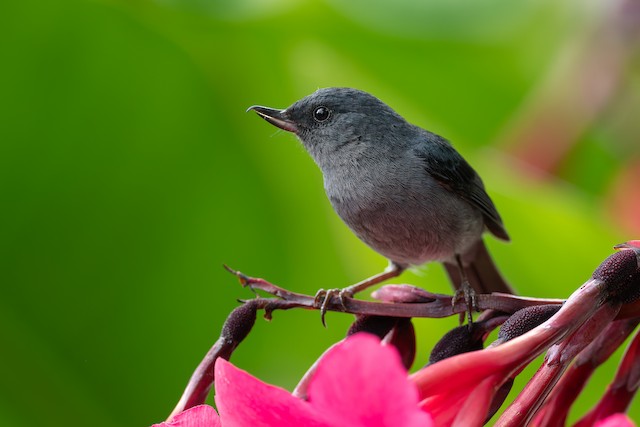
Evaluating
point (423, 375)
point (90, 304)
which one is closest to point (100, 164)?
point (90, 304)

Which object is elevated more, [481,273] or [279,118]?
[279,118]

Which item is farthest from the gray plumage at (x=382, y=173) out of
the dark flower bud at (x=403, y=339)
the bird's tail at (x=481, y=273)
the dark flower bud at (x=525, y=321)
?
the dark flower bud at (x=525, y=321)

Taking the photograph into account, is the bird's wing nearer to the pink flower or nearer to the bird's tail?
the bird's tail

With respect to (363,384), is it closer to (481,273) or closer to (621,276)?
(621,276)

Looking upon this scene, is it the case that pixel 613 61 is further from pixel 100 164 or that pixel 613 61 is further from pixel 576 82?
pixel 100 164

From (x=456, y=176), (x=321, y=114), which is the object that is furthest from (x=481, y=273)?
(x=321, y=114)
